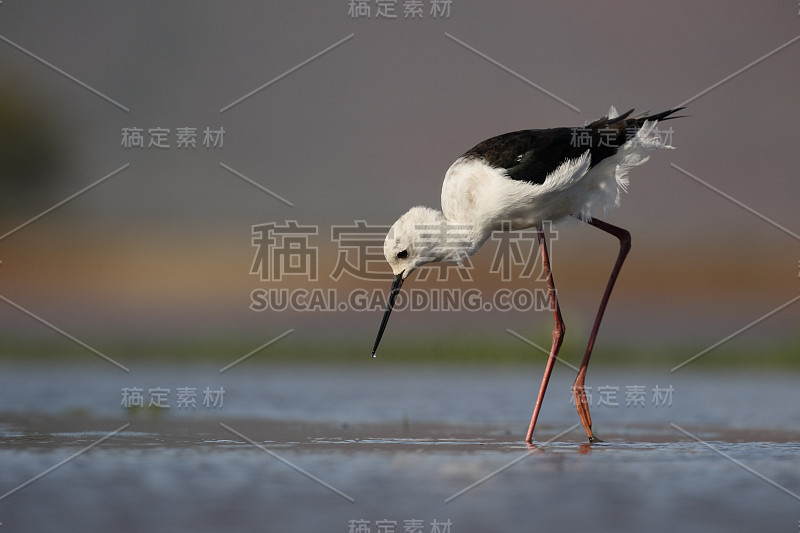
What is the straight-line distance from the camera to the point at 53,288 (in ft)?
69.5

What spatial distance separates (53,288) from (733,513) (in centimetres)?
1739

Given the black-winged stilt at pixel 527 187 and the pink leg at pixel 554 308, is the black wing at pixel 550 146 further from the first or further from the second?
the pink leg at pixel 554 308

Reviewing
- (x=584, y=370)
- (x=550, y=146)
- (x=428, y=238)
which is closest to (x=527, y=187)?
(x=550, y=146)

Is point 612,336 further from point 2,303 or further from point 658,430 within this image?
point 2,303

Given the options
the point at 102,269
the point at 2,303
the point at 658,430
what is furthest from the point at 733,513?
the point at 102,269

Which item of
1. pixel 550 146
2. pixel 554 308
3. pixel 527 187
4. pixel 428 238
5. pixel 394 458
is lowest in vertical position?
pixel 394 458

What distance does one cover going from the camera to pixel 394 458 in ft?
25.1

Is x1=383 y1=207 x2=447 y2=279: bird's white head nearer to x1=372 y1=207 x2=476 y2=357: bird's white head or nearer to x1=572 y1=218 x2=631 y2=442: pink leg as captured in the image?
x1=372 y1=207 x2=476 y2=357: bird's white head

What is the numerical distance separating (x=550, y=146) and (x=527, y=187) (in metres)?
0.45

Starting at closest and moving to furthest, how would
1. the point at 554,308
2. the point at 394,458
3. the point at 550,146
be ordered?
the point at 394,458, the point at 550,146, the point at 554,308

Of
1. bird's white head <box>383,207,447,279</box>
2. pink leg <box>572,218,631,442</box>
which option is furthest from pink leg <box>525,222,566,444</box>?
bird's white head <box>383,207,447,279</box>

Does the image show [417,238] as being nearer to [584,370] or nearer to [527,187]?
[527,187]

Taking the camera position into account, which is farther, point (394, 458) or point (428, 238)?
point (428, 238)

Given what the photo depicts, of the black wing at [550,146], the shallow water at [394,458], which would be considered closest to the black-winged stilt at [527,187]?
the black wing at [550,146]
